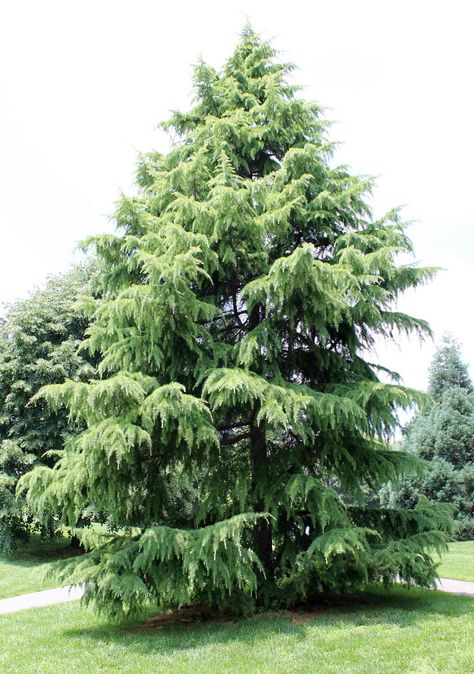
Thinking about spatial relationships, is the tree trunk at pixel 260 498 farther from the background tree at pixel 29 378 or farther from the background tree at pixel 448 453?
the background tree at pixel 448 453

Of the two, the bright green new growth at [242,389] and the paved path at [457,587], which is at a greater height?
the bright green new growth at [242,389]

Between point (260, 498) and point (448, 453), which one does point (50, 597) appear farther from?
point (448, 453)

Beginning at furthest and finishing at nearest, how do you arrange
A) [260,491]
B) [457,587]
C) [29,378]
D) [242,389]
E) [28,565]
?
[29,378], [28,565], [457,587], [260,491], [242,389]

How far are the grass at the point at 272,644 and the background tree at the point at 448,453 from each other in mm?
11704

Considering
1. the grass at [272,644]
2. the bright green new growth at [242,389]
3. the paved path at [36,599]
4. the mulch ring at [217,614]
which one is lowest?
the grass at [272,644]

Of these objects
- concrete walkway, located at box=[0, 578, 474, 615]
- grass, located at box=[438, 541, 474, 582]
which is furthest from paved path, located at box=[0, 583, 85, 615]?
grass, located at box=[438, 541, 474, 582]

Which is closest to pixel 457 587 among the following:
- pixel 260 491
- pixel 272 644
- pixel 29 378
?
pixel 260 491

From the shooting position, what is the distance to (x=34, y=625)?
26.9ft

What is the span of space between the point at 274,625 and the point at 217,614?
1207mm

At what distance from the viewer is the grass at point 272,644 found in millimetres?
5758

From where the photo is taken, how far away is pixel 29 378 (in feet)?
55.8

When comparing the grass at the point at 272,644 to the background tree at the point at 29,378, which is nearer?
the grass at the point at 272,644

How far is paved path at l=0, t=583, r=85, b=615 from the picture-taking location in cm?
1028

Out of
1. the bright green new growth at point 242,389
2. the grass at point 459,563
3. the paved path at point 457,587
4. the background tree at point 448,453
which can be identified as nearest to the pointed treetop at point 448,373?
the background tree at point 448,453
